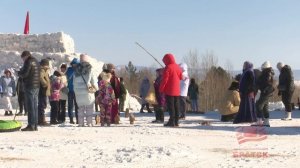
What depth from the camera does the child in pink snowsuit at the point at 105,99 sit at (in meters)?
11.0

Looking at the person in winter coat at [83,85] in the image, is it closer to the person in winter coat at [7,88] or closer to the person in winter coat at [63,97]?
the person in winter coat at [63,97]

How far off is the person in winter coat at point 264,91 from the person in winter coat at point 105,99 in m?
3.53

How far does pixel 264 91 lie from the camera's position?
1163cm

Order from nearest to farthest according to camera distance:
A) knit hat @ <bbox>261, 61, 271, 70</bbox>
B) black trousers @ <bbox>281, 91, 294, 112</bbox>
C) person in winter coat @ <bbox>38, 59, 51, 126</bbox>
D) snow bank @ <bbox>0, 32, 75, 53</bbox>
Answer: person in winter coat @ <bbox>38, 59, 51, 126</bbox>, knit hat @ <bbox>261, 61, 271, 70</bbox>, black trousers @ <bbox>281, 91, 294, 112</bbox>, snow bank @ <bbox>0, 32, 75, 53</bbox>

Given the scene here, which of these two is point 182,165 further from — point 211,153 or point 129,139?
point 129,139

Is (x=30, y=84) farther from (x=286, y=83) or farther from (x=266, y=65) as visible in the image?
(x=286, y=83)

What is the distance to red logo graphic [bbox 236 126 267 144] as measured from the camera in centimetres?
885

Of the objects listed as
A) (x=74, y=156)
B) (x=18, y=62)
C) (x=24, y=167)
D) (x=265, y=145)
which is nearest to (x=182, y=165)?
(x=74, y=156)

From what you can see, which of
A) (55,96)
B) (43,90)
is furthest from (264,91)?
(43,90)

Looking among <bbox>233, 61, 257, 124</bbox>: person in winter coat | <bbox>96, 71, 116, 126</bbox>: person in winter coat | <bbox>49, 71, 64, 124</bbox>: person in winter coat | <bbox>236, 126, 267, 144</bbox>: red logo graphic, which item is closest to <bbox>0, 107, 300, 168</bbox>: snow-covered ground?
<bbox>236, 126, 267, 144</bbox>: red logo graphic

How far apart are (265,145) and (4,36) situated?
1152 inches

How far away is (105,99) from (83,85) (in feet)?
2.01

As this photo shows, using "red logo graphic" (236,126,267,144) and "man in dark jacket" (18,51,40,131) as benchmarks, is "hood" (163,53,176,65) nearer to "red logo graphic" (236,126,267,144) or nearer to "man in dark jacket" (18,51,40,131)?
"red logo graphic" (236,126,267,144)

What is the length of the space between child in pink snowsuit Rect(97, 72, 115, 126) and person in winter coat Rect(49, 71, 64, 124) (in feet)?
4.17
